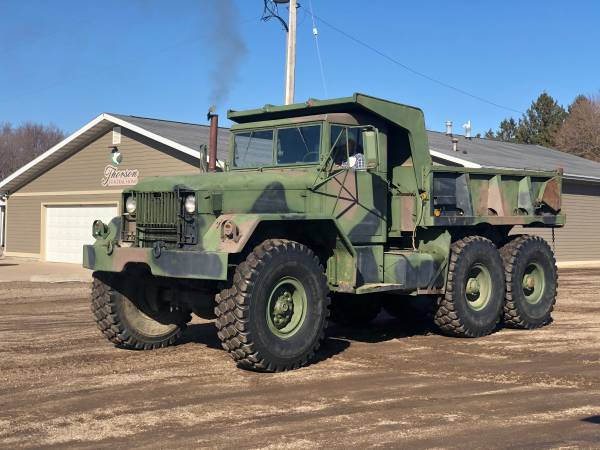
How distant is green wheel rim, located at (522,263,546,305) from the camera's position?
34.9 feet

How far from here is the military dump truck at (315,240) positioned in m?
7.21

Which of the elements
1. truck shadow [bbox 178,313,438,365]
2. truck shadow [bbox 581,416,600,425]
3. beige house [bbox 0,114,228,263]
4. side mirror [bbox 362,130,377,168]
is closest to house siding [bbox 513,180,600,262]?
beige house [bbox 0,114,228,263]

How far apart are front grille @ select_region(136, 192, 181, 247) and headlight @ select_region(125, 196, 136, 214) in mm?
133

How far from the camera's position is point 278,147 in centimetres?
872

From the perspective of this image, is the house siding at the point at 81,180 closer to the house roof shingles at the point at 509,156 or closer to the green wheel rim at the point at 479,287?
the house roof shingles at the point at 509,156

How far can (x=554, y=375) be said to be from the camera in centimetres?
715

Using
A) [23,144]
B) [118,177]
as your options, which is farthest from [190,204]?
[23,144]

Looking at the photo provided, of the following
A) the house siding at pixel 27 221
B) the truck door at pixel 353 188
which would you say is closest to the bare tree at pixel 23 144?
the house siding at pixel 27 221

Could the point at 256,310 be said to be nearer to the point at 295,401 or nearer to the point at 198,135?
the point at 295,401

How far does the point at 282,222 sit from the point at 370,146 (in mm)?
1427

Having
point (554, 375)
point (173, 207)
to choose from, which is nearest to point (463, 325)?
point (554, 375)

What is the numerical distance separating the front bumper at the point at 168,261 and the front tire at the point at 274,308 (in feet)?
1.00

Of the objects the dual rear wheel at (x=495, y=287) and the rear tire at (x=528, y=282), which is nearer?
the dual rear wheel at (x=495, y=287)

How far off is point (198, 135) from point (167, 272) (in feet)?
55.4
